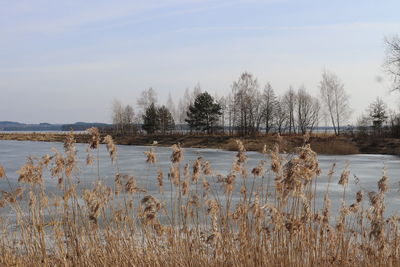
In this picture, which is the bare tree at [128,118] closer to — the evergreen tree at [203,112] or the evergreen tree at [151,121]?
the evergreen tree at [151,121]

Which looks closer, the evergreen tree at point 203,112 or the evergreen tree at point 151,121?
the evergreen tree at point 203,112

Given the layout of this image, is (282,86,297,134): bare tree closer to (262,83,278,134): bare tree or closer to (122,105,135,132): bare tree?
(262,83,278,134): bare tree

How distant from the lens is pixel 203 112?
54.1 m

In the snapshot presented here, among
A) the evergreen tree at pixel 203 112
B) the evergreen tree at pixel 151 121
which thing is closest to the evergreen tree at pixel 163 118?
the evergreen tree at pixel 151 121

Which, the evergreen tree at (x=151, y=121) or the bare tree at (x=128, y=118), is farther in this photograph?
the bare tree at (x=128, y=118)

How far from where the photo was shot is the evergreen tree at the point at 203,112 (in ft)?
177

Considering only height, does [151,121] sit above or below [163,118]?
below

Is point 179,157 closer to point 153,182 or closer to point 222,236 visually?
point 222,236

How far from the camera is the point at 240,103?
52.9m

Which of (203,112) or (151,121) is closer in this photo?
(203,112)

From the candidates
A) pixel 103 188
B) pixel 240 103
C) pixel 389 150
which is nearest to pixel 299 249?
pixel 103 188

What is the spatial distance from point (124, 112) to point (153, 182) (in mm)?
62470

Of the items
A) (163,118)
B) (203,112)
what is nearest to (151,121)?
(163,118)

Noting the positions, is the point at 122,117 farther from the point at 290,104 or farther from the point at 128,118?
the point at 290,104
